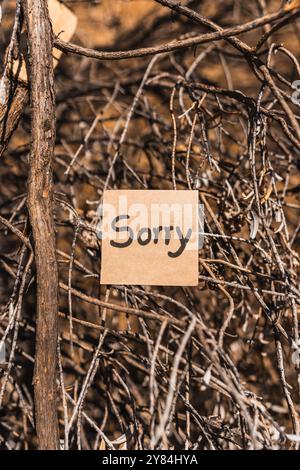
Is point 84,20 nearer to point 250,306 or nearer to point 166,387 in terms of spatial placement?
point 250,306

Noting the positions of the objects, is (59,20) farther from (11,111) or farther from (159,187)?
(159,187)

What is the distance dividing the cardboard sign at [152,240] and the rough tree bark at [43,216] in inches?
3.3

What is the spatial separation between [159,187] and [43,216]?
0.43 meters

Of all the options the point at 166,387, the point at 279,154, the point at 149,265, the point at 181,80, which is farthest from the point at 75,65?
the point at 166,387

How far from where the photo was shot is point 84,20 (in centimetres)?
122

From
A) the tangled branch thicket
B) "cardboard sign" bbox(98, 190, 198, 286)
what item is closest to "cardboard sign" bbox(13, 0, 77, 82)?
the tangled branch thicket

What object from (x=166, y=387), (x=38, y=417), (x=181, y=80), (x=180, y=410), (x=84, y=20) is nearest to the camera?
(x=38, y=417)

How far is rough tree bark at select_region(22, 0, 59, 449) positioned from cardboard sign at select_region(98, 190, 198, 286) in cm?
8

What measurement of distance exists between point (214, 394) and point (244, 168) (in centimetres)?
43

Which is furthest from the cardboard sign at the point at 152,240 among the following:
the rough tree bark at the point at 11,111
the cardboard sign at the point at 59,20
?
the cardboard sign at the point at 59,20

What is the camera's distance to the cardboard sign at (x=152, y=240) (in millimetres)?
803

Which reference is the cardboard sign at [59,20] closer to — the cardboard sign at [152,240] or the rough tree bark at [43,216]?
the rough tree bark at [43,216]

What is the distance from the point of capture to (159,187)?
45.6 inches

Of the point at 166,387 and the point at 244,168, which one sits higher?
the point at 244,168
